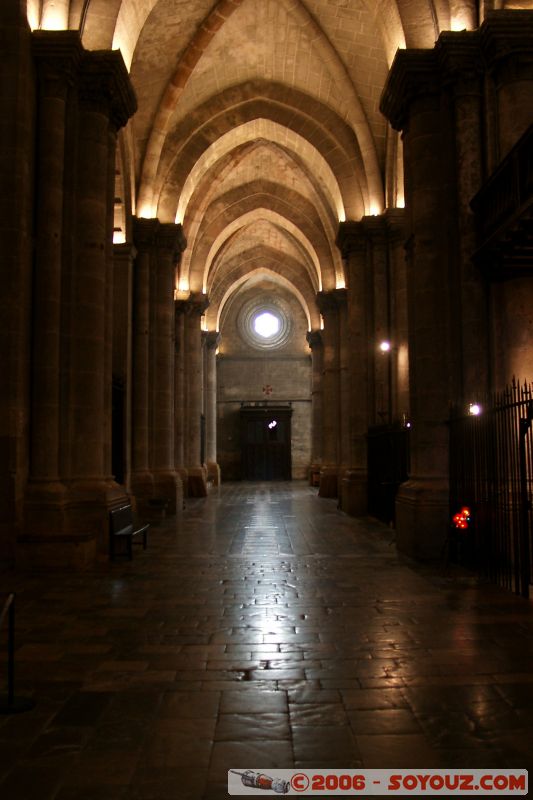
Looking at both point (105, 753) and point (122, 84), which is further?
point (122, 84)

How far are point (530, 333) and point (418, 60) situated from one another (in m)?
5.03

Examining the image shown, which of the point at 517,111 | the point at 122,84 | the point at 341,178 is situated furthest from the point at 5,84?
the point at 341,178

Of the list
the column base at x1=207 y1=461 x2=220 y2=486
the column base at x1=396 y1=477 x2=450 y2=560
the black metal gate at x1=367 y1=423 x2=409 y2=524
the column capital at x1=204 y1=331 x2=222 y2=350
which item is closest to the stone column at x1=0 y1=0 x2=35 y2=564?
the column base at x1=396 y1=477 x2=450 y2=560

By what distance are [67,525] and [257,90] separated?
51.5 ft

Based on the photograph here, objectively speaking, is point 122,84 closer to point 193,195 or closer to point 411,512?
point 411,512

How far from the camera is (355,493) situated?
19125mm

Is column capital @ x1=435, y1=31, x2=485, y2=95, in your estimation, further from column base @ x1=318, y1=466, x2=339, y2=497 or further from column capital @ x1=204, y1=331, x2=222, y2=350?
column capital @ x1=204, y1=331, x2=222, y2=350

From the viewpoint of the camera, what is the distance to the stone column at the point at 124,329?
1705cm

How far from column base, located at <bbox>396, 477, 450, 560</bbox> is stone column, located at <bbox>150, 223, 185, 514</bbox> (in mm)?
10067

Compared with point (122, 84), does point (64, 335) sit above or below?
below

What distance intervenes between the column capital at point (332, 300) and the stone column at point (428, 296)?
13.9 meters

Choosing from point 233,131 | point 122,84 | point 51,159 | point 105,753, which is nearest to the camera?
point 105,753

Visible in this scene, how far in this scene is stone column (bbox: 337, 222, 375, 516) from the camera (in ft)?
63.9

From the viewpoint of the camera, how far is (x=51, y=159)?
1102 cm
